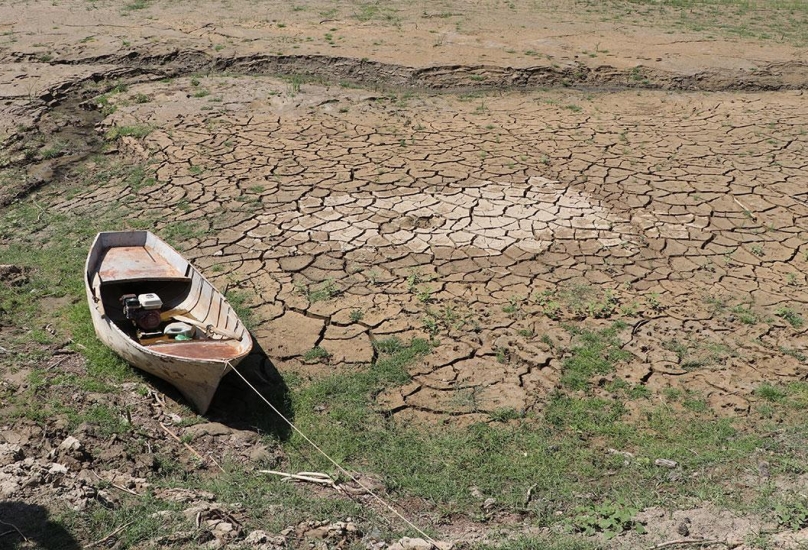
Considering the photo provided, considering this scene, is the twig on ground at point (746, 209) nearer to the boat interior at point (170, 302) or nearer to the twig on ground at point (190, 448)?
the boat interior at point (170, 302)

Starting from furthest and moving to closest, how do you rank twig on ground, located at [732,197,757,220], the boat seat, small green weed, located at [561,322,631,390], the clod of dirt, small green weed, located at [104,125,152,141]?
small green weed, located at [104,125,152,141] → twig on ground, located at [732,197,757,220] → the clod of dirt → small green weed, located at [561,322,631,390] → the boat seat

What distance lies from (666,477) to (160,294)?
4121 millimetres

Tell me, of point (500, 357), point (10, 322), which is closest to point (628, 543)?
point (500, 357)

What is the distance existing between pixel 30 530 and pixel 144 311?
2.29 m

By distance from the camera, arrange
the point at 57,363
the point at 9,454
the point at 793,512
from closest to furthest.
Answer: the point at 793,512 < the point at 9,454 < the point at 57,363

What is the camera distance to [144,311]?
6.19 m

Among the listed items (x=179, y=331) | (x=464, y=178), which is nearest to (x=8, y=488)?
(x=179, y=331)

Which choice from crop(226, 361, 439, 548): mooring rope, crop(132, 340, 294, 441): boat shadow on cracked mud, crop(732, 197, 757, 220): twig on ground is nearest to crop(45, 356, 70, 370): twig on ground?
crop(132, 340, 294, 441): boat shadow on cracked mud

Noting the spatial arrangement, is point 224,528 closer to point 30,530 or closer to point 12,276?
point 30,530

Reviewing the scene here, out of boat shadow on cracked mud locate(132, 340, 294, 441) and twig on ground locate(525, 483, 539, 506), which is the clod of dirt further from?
twig on ground locate(525, 483, 539, 506)

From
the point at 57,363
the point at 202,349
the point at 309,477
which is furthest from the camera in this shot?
the point at 57,363

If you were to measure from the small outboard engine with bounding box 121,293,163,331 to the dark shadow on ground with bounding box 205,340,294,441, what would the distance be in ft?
2.35

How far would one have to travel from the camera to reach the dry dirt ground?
6402mm

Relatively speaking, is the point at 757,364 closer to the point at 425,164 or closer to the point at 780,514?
the point at 780,514
